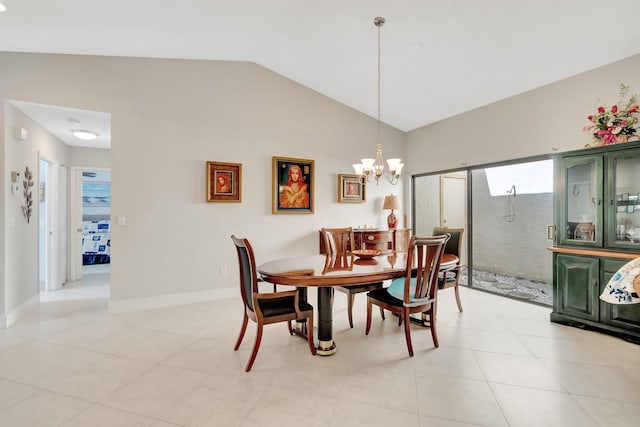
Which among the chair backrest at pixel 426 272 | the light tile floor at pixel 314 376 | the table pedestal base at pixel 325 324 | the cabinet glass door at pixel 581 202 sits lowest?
the light tile floor at pixel 314 376

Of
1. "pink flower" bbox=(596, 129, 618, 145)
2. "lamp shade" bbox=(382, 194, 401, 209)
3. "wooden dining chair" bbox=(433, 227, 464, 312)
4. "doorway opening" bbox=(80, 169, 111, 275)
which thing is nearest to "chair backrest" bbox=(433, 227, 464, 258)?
"wooden dining chair" bbox=(433, 227, 464, 312)

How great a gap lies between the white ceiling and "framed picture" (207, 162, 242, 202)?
4.75 ft

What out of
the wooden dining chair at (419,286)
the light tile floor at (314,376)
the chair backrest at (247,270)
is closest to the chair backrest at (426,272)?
the wooden dining chair at (419,286)

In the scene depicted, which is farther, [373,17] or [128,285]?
[128,285]

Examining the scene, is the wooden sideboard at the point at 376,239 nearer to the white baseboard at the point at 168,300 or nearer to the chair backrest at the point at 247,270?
the white baseboard at the point at 168,300

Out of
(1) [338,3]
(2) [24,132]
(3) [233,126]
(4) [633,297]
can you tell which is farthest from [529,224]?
(2) [24,132]

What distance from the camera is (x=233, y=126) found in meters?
4.42

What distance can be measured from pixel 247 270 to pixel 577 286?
127 inches

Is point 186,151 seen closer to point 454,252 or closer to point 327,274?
point 327,274

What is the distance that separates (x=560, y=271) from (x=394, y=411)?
259 cm

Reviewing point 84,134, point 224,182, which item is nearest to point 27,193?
point 84,134

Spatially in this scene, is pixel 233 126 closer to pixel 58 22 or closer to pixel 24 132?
pixel 58 22

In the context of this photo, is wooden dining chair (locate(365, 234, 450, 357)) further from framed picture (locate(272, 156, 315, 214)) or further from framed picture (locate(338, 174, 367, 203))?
framed picture (locate(338, 174, 367, 203))

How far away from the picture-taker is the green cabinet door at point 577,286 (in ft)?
9.90
